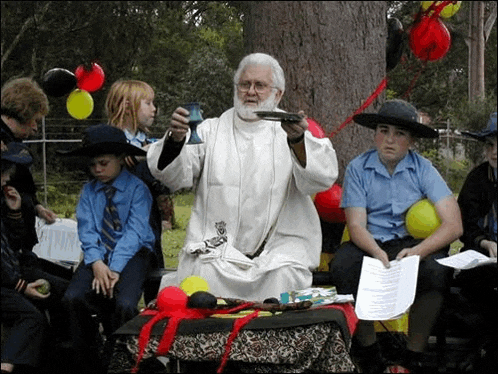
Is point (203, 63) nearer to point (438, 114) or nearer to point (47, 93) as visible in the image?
point (47, 93)

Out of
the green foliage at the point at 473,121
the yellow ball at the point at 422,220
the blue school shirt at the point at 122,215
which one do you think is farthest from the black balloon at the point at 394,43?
the blue school shirt at the point at 122,215

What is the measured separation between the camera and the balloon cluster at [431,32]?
Answer: 16.0ft

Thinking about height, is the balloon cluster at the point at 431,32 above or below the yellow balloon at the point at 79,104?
above

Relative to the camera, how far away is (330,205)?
4.69 m

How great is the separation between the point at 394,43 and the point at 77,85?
193 cm

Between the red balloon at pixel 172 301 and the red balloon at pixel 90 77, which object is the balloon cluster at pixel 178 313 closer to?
the red balloon at pixel 172 301

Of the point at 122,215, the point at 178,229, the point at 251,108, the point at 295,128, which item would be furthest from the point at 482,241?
the point at 178,229

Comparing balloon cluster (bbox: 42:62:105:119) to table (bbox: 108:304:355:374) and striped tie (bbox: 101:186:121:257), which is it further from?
table (bbox: 108:304:355:374)

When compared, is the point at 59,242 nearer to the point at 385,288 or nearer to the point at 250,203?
the point at 250,203

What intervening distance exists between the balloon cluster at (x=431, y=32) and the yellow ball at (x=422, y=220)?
3.79 feet

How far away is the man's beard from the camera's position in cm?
438

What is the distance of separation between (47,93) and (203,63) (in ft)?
2.71

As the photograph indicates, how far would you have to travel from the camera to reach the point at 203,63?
4582 millimetres

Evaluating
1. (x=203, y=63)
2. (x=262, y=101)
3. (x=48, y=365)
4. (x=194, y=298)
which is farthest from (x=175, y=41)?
(x=48, y=365)
